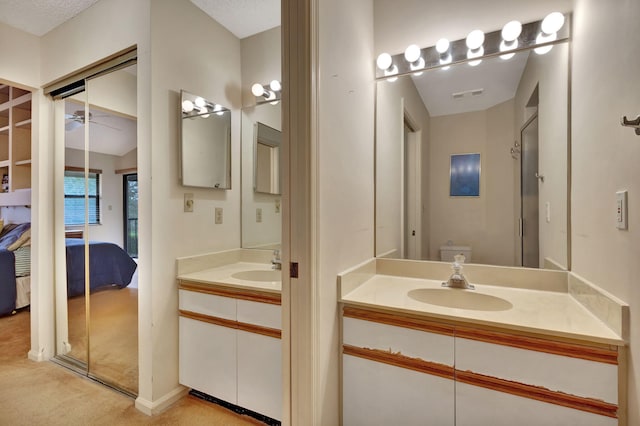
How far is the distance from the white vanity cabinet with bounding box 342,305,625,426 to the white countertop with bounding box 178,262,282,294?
1.65 ft

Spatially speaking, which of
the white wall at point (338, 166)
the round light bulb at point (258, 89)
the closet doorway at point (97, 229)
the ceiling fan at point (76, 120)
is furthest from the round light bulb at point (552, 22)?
the ceiling fan at point (76, 120)

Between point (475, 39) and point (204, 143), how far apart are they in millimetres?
1741

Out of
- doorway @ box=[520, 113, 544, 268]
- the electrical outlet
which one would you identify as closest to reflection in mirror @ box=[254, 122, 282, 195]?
the electrical outlet

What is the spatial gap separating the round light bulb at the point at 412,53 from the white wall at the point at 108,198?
6.57 ft

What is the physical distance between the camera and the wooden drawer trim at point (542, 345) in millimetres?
925

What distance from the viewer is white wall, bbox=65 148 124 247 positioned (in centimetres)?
211

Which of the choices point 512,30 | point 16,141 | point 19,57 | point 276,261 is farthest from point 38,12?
point 512,30

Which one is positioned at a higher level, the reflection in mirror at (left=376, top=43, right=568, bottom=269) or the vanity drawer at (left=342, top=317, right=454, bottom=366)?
the reflection in mirror at (left=376, top=43, right=568, bottom=269)

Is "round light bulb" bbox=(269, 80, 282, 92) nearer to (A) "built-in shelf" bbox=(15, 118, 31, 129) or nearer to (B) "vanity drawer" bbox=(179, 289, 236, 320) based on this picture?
(B) "vanity drawer" bbox=(179, 289, 236, 320)

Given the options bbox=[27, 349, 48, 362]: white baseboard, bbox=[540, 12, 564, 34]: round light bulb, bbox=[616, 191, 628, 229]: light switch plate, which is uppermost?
bbox=[540, 12, 564, 34]: round light bulb

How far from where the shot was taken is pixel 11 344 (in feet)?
8.61

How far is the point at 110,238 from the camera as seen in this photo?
2.18 metres

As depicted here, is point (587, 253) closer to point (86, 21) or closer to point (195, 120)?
point (195, 120)

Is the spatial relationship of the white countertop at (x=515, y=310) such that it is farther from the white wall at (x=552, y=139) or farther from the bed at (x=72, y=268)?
the bed at (x=72, y=268)
